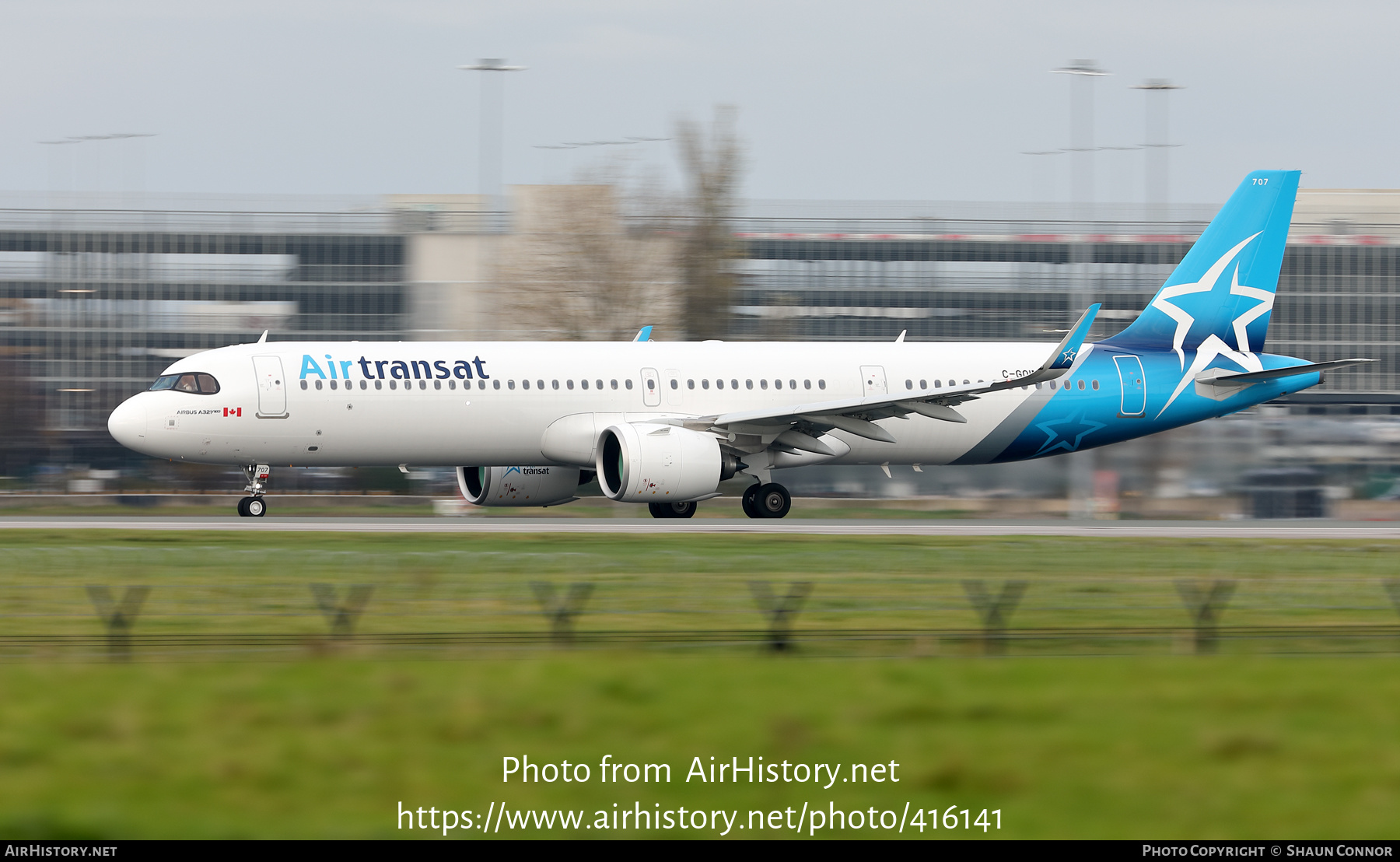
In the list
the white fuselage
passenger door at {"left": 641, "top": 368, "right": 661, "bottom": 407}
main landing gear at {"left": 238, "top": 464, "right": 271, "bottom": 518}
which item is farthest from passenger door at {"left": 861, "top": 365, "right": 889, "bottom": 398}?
main landing gear at {"left": 238, "top": 464, "right": 271, "bottom": 518}

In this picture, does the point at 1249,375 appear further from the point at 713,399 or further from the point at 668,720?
the point at 668,720

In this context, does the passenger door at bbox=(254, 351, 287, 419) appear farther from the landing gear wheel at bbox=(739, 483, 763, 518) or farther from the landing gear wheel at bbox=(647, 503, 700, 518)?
the landing gear wheel at bbox=(739, 483, 763, 518)

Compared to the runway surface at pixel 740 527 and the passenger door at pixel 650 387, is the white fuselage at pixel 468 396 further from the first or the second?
the runway surface at pixel 740 527

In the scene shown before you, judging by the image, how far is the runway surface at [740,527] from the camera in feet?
97.3

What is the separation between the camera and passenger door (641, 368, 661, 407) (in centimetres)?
3441

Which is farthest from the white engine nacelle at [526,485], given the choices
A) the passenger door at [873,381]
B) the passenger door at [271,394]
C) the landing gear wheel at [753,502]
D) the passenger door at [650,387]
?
the passenger door at [873,381]

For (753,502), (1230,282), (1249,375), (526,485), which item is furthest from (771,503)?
(1230,282)

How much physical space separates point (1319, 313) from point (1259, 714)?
415 ft

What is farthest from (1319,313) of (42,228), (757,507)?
(757,507)

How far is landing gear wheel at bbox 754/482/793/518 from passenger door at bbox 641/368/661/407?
2878 millimetres

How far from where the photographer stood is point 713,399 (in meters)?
34.8

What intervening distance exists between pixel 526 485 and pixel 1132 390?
13337 millimetres

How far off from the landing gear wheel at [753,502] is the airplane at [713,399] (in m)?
0.05

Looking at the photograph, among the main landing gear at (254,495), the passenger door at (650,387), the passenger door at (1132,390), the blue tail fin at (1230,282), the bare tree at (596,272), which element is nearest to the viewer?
the main landing gear at (254,495)
